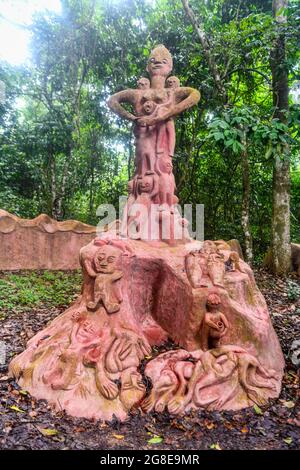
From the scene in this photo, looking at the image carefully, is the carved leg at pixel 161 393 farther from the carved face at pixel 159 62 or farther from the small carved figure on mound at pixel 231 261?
the carved face at pixel 159 62

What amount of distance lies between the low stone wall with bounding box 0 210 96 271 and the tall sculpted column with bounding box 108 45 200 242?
3.81 m

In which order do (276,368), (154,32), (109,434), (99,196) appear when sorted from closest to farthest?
(109,434) < (276,368) < (154,32) < (99,196)

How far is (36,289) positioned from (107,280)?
11.0 ft

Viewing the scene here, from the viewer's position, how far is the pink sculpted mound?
3.28 m

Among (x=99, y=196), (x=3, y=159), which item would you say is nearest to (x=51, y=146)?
(x=3, y=159)

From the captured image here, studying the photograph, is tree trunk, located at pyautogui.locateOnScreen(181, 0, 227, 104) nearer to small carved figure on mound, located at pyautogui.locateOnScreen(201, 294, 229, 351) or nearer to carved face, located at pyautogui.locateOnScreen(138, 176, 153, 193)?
carved face, located at pyautogui.locateOnScreen(138, 176, 153, 193)

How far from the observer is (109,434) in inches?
114

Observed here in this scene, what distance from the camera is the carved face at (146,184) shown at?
480 centimetres

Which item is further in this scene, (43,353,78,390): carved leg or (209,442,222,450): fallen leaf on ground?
(43,353,78,390): carved leg

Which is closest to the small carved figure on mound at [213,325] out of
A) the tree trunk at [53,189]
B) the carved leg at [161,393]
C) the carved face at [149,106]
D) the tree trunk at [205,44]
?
the carved leg at [161,393]

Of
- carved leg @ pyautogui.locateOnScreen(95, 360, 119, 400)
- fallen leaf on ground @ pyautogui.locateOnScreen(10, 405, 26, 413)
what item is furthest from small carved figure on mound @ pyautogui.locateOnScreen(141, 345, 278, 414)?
fallen leaf on ground @ pyautogui.locateOnScreen(10, 405, 26, 413)

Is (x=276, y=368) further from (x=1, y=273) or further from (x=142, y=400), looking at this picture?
(x=1, y=273)

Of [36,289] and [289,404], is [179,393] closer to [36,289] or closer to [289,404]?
[289,404]
